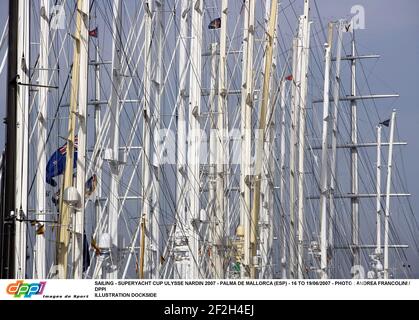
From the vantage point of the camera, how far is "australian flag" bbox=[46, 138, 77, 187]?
32.5ft

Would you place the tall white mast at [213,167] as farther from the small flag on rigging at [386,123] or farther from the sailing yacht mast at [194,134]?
the small flag on rigging at [386,123]

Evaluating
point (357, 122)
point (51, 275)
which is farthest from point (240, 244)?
point (51, 275)

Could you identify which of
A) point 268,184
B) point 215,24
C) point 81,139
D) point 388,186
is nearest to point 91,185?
point 81,139

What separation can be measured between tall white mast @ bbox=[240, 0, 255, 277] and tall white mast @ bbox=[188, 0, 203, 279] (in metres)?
0.48

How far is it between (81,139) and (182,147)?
1.12 m

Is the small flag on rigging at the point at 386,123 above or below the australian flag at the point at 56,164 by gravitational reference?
above

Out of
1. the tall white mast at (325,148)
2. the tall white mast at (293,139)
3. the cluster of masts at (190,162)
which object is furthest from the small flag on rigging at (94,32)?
the tall white mast at (325,148)

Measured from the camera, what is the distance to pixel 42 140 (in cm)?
1040

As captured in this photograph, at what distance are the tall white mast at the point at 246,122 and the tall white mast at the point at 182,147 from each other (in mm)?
613

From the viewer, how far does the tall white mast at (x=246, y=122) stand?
10.7 m

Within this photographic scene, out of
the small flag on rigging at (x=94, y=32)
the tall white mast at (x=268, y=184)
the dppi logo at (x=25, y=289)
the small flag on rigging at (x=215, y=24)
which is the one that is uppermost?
the small flag on rigging at (x=215, y=24)

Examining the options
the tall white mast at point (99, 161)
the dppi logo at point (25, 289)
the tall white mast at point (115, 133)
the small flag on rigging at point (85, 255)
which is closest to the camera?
the dppi logo at point (25, 289)

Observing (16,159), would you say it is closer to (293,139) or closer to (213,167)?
(213,167)
